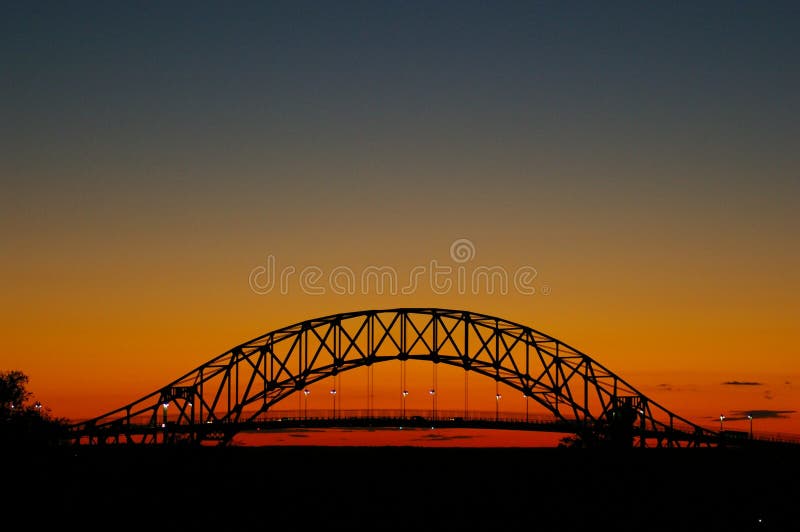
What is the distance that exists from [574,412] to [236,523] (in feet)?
141

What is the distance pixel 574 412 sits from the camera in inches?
4579

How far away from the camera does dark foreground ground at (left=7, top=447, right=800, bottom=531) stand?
83.7 meters

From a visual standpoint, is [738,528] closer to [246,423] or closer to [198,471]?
[198,471]

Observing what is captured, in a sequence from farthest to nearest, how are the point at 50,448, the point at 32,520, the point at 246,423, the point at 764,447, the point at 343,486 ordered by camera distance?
the point at 246,423
the point at 764,447
the point at 50,448
the point at 343,486
the point at 32,520

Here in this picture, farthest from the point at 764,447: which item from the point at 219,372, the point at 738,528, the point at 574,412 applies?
the point at 219,372

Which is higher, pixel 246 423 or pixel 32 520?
pixel 246 423

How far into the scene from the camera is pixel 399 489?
296 feet

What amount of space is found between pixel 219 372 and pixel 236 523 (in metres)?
33.4

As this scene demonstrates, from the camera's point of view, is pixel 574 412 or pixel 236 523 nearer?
pixel 236 523

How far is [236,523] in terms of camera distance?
8312cm

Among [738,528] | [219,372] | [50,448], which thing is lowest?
[738,528]

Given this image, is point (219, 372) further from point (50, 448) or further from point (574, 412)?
point (574, 412)

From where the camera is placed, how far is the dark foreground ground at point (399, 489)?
83688mm

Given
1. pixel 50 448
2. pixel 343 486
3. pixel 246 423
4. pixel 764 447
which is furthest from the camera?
pixel 246 423
